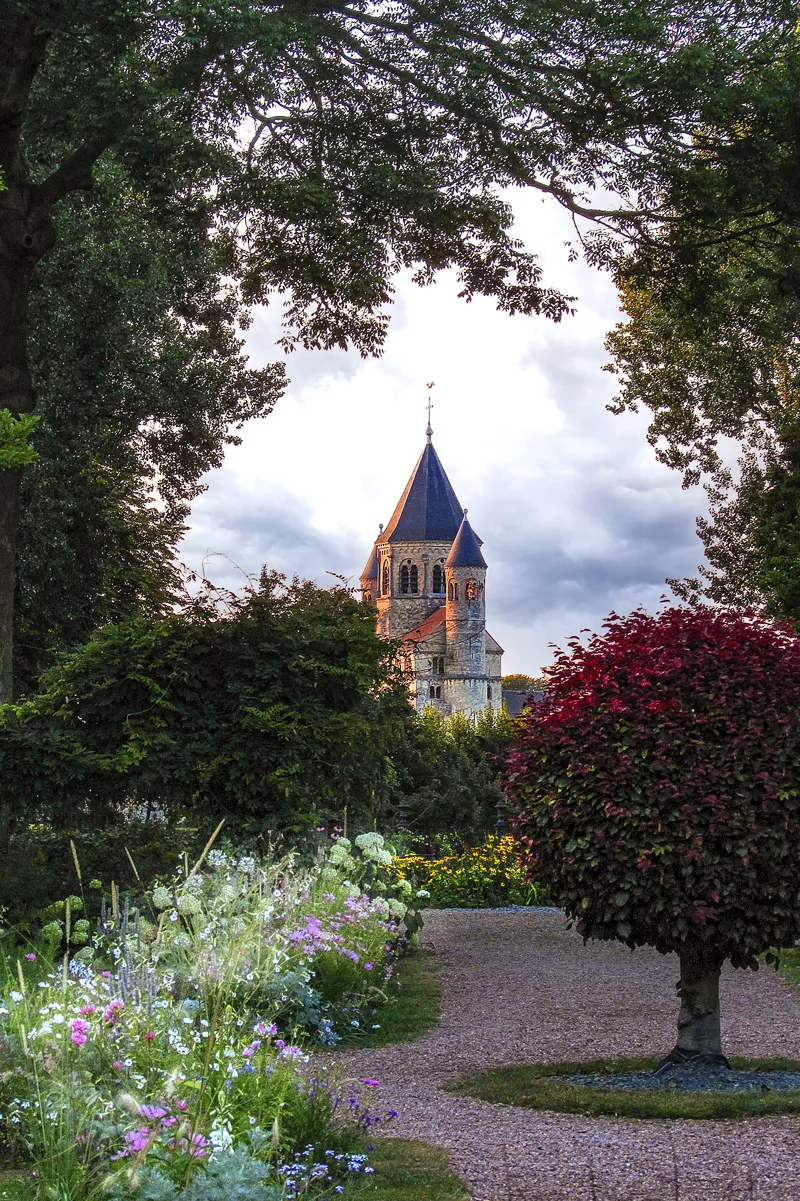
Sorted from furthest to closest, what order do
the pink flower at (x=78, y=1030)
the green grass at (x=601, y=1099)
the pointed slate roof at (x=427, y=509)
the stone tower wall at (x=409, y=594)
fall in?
the stone tower wall at (x=409, y=594) → the pointed slate roof at (x=427, y=509) → the green grass at (x=601, y=1099) → the pink flower at (x=78, y=1030)

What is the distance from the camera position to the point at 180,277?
17.7m

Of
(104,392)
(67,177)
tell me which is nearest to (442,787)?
(104,392)

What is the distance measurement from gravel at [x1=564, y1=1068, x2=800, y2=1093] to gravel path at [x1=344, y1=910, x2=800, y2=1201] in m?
0.58

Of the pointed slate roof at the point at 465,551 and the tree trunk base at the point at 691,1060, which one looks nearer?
the tree trunk base at the point at 691,1060

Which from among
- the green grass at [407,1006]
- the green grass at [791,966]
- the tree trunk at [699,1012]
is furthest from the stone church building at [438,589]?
the tree trunk at [699,1012]

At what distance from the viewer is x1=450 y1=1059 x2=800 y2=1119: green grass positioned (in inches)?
213

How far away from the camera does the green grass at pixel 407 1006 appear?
Result: 7172mm

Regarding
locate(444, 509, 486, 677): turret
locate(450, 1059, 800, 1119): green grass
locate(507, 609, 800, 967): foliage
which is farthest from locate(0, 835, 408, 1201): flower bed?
locate(444, 509, 486, 677): turret

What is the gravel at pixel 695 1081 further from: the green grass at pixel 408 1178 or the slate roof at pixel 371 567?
the slate roof at pixel 371 567

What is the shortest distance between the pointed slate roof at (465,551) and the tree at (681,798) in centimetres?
7542

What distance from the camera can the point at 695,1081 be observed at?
20.1ft

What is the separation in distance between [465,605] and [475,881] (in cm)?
6762

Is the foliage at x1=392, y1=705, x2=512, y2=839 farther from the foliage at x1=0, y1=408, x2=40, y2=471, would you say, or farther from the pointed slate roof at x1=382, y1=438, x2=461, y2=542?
the pointed slate roof at x1=382, y1=438, x2=461, y2=542

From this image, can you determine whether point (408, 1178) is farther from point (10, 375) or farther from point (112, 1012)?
point (10, 375)
